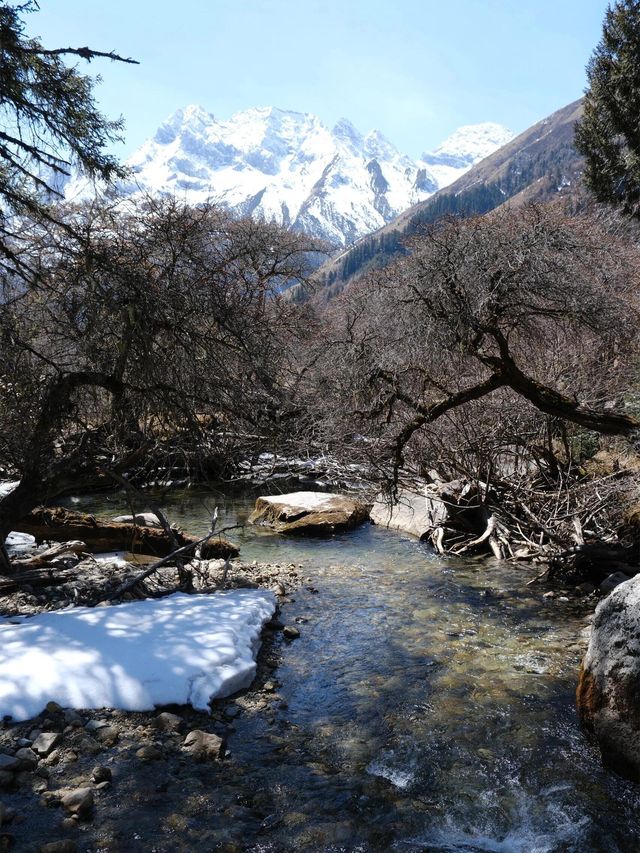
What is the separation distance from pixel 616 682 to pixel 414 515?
854cm

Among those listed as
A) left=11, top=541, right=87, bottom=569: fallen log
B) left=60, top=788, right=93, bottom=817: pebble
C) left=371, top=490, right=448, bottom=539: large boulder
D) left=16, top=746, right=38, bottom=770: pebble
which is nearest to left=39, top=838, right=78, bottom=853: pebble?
left=60, top=788, right=93, bottom=817: pebble

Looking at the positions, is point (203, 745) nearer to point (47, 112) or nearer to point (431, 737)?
point (431, 737)

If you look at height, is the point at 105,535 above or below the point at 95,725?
above

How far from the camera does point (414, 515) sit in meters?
12.9

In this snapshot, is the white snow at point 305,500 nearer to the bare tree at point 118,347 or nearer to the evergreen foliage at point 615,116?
the bare tree at point 118,347

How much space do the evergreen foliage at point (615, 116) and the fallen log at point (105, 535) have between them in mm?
11391

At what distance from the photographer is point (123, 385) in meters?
6.10

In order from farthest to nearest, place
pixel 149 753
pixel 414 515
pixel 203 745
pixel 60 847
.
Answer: pixel 414 515
pixel 203 745
pixel 149 753
pixel 60 847

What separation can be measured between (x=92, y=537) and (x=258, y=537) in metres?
3.39

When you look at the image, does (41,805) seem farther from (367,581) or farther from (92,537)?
(92,537)

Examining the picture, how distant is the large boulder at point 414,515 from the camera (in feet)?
38.6

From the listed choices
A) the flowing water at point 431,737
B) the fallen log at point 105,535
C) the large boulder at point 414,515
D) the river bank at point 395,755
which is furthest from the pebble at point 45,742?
the large boulder at point 414,515

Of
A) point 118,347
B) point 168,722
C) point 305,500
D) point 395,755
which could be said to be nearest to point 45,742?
point 168,722

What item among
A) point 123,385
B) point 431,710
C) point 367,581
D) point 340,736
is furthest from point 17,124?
point 367,581
